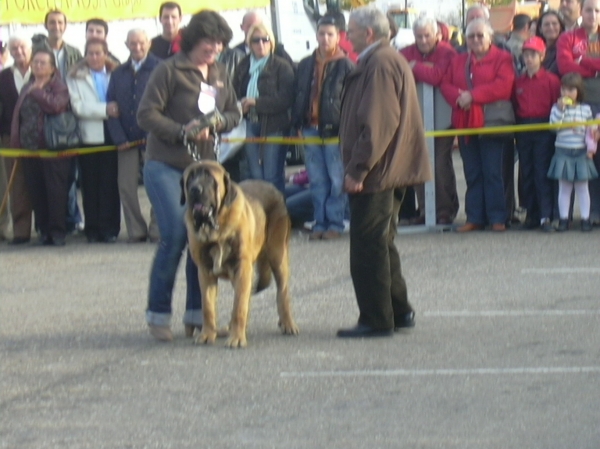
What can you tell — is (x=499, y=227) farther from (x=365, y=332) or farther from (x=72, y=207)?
(x=365, y=332)

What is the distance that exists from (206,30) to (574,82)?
521 centimetres

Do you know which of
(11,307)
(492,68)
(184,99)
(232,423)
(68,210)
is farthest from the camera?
(68,210)

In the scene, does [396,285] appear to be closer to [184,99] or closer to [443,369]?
[443,369]

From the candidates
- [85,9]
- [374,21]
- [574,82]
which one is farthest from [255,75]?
[85,9]

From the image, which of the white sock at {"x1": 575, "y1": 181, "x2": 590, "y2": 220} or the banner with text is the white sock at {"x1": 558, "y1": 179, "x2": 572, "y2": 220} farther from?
the banner with text

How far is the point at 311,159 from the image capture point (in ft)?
40.0

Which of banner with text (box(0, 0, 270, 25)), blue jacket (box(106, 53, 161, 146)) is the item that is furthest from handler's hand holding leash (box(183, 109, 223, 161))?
banner with text (box(0, 0, 270, 25))

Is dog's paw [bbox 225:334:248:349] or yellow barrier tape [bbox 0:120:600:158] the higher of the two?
yellow barrier tape [bbox 0:120:600:158]

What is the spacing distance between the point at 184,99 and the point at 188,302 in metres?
1.29

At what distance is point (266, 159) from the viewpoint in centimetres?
1234

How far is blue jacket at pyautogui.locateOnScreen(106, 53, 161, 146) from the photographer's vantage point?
12.0m

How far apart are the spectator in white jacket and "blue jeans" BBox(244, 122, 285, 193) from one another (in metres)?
1.35

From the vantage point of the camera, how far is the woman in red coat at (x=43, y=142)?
478 inches

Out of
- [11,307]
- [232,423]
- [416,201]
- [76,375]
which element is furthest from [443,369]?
[416,201]
